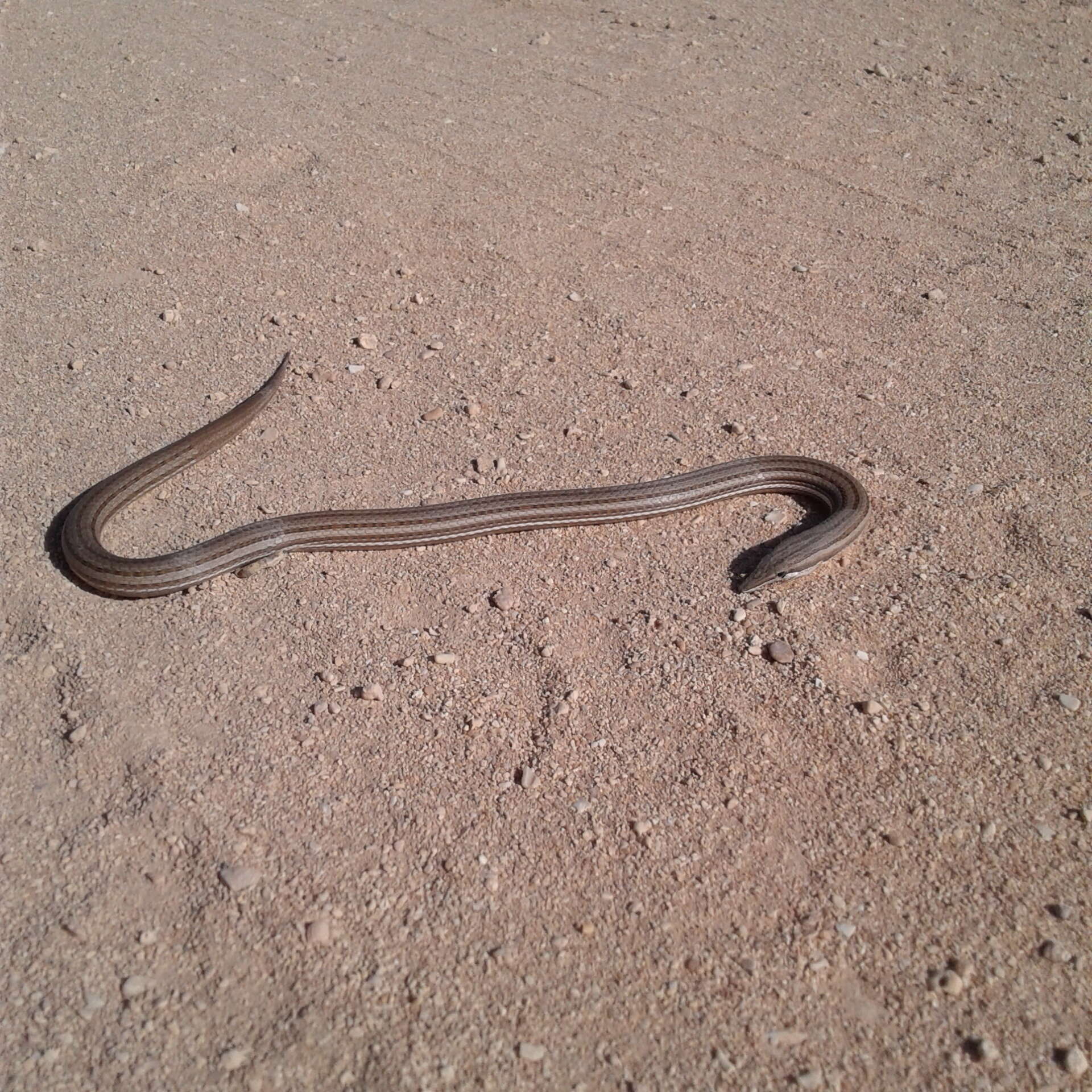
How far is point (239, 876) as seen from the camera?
12.8 ft

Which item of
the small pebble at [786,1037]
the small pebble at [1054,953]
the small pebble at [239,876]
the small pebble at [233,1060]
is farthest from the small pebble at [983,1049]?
the small pebble at [239,876]

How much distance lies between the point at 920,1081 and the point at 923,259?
6.02 metres

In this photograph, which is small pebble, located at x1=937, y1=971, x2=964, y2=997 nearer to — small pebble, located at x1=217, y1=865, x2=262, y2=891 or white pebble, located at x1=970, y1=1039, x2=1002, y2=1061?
white pebble, located at x1=970, y1=1039, x2=1002, y2=1061

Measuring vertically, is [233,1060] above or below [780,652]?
below

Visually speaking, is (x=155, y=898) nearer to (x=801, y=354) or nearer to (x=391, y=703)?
(x=391, y=703)

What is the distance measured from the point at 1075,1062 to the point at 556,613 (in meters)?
2.82

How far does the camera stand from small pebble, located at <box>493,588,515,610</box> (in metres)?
5.13

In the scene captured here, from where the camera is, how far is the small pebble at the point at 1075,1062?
11.0 ft

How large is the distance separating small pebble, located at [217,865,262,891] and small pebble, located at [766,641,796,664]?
8.19ft

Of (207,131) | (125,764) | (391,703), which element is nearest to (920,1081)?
(391,703)

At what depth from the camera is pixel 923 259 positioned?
7578mm

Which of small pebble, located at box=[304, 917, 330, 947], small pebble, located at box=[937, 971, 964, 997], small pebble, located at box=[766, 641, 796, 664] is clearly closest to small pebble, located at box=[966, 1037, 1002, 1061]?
small pebble, located at box=[937, 971, 964, 997]

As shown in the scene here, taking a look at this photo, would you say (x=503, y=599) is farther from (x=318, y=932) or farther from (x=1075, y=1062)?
(x=1075, y=1062)

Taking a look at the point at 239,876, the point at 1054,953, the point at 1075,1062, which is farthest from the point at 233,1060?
the point at 1054,953
